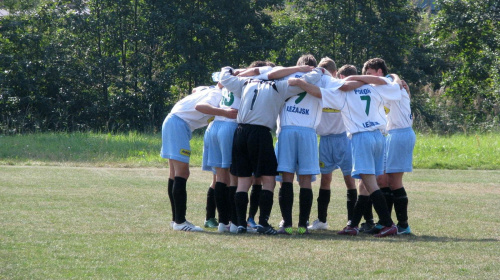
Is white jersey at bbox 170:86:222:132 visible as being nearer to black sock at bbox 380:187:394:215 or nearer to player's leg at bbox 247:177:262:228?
player's leg at bbox 247:177:262:228

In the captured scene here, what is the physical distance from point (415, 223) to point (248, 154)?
2.57 m

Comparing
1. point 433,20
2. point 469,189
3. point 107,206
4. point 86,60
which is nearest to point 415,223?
point 107,206

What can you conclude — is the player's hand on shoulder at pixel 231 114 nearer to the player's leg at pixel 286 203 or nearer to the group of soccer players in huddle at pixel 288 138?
the group of soccer players in huddle at pixel 288 138

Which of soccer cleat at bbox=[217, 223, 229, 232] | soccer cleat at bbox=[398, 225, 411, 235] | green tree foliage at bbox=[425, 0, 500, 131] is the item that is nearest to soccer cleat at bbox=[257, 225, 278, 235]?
soccer cleat at bbox=[217, 223, 229, 232]

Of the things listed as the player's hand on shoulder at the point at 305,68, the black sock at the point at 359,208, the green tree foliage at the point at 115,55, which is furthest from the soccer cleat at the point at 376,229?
the green tree foliage at the point at 115,55

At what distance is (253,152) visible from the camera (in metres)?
7.67

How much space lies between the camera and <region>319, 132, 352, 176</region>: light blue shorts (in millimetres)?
8391

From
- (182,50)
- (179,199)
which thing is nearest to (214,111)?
(179,199)

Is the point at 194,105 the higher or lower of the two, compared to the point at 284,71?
lower

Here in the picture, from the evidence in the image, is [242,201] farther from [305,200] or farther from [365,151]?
[365,151]

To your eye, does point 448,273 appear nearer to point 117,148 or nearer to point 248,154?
point 248,154

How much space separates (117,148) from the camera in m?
21.8

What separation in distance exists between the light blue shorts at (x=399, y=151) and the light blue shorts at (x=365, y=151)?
A: 341 millimetres

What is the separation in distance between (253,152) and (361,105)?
4.44 feet
